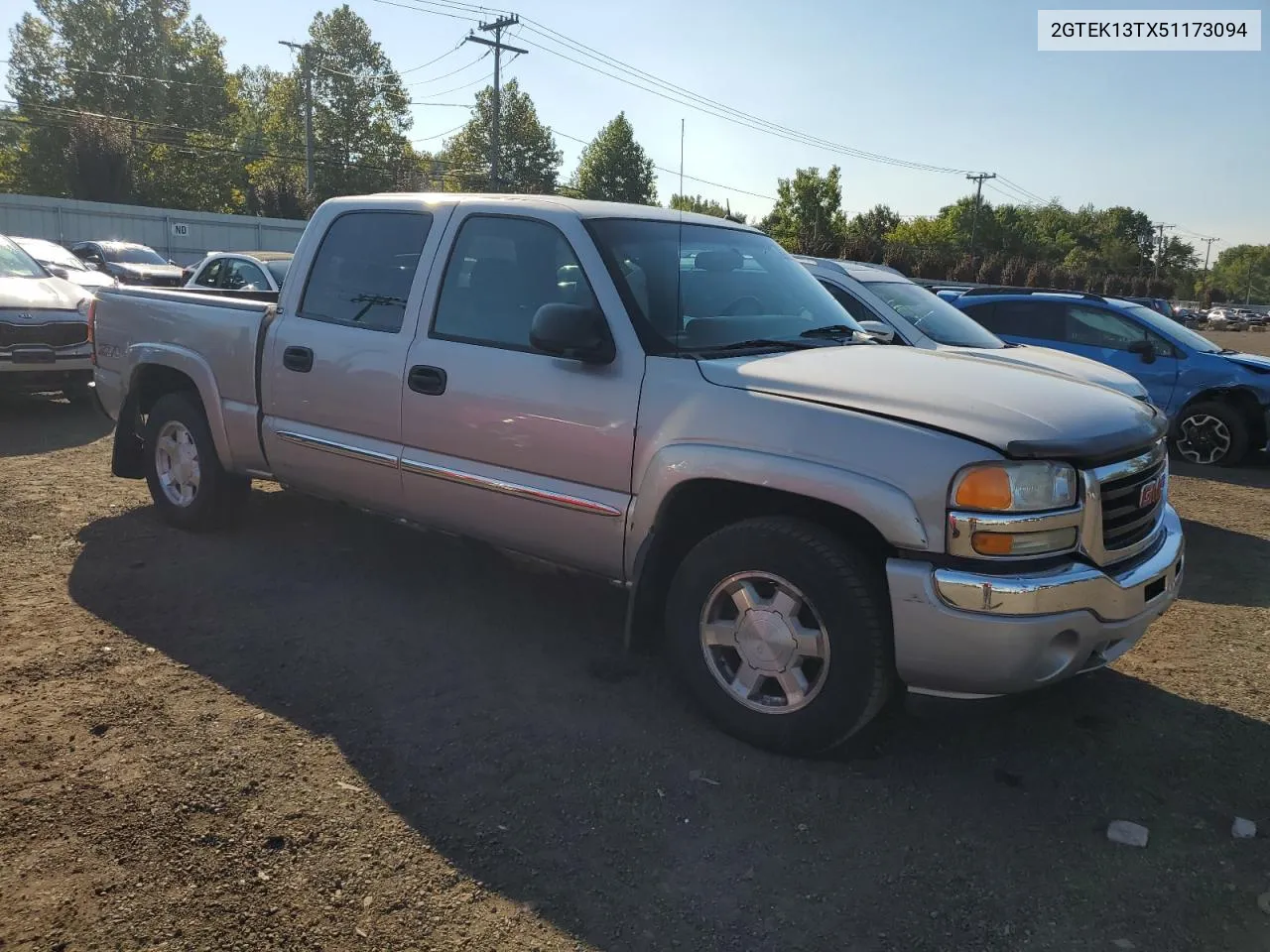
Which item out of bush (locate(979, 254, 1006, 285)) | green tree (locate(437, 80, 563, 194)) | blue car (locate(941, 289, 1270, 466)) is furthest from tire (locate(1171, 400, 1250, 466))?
green tree (locate(437, 80, 563, 194))

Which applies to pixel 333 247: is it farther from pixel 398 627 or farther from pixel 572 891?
pixel 572 891

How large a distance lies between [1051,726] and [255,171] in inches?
2906

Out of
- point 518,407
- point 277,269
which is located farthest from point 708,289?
point 277,269

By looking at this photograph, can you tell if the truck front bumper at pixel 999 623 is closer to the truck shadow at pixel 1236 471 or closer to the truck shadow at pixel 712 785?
the truck shadow at pixel 712 785

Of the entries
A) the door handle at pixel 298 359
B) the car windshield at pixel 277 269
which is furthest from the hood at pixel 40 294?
the door handle at pixel 298 359

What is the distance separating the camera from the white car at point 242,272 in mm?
10367

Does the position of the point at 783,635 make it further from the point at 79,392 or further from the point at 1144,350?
the point at 79,392

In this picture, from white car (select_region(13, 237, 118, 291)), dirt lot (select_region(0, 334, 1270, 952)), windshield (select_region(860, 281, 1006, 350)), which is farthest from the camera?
white car (select_region(13, 237, 118, 291))

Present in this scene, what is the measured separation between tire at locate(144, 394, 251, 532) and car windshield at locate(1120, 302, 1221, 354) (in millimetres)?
8965

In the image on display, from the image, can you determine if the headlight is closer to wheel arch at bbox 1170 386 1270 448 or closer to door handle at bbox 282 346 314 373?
door handle at bbox 282 346 314 373

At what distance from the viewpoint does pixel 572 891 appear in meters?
2.59

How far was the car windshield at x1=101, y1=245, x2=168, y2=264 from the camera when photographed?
22.7 metres

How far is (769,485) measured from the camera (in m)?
3.15

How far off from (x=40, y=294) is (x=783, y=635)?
9006 millimetres
